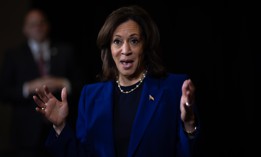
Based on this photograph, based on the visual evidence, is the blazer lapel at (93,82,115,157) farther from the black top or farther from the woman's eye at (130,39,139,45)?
the woman's eye at (130,39,139,45)

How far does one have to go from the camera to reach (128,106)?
6.52 ft

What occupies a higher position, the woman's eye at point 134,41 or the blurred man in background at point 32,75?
the woman's eye at point 134,41

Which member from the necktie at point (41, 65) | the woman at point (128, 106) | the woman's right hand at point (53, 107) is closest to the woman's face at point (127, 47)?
the woman at point (128, 106)

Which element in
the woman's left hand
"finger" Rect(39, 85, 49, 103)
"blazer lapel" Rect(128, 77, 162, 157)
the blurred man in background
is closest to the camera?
the woman's left hand

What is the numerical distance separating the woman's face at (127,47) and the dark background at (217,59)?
5.22 feet

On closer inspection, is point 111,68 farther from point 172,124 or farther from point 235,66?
point 235,66

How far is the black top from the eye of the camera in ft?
6.31

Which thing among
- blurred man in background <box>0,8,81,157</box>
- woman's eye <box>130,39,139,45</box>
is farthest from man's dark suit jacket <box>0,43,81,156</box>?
woman's eye <box>130,39,139,45</box>

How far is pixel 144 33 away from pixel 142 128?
387 mm

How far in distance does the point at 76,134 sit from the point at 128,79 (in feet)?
0.99

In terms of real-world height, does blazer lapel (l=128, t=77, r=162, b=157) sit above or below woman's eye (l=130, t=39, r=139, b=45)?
below

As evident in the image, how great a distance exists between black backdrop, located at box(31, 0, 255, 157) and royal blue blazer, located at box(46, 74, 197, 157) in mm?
1577

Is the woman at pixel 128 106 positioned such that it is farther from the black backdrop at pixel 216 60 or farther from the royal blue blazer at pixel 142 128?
the black backdrop at pixel 216 60

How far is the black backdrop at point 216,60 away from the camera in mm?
3682
